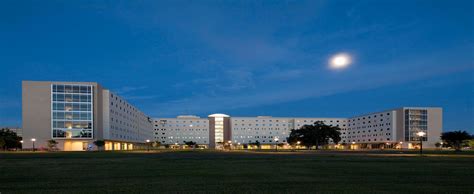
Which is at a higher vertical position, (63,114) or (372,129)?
(63,114)

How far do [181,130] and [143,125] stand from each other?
125 feet

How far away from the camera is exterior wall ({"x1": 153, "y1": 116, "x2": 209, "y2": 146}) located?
7421 inches

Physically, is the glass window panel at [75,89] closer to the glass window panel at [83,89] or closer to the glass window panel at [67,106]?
the glass window panel at [83,89]

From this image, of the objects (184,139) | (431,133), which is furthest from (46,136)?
(431,133)

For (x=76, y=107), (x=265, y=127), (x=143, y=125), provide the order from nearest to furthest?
1. (x=76, y=107)
2. (x=143, y=125)
3. (x=265, y=127)

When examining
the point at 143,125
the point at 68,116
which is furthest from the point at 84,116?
the point at 143,125

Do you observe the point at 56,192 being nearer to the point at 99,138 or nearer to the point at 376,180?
the point at 376,180

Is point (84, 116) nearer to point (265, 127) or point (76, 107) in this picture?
point (76, 107)

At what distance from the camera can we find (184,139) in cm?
18862

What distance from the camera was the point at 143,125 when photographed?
15388 centimetres

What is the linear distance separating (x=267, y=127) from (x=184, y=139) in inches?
1866

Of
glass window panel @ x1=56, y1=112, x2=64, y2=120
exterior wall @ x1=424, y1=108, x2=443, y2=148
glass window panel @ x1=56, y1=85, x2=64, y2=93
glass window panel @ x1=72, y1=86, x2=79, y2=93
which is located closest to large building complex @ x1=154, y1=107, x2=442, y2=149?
exterior wall @ x1=424, y1=108, x2=443, y2=148

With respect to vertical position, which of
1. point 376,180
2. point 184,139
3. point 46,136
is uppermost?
point 376,180

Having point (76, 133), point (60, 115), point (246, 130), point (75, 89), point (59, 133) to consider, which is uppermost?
point (75, 89)
